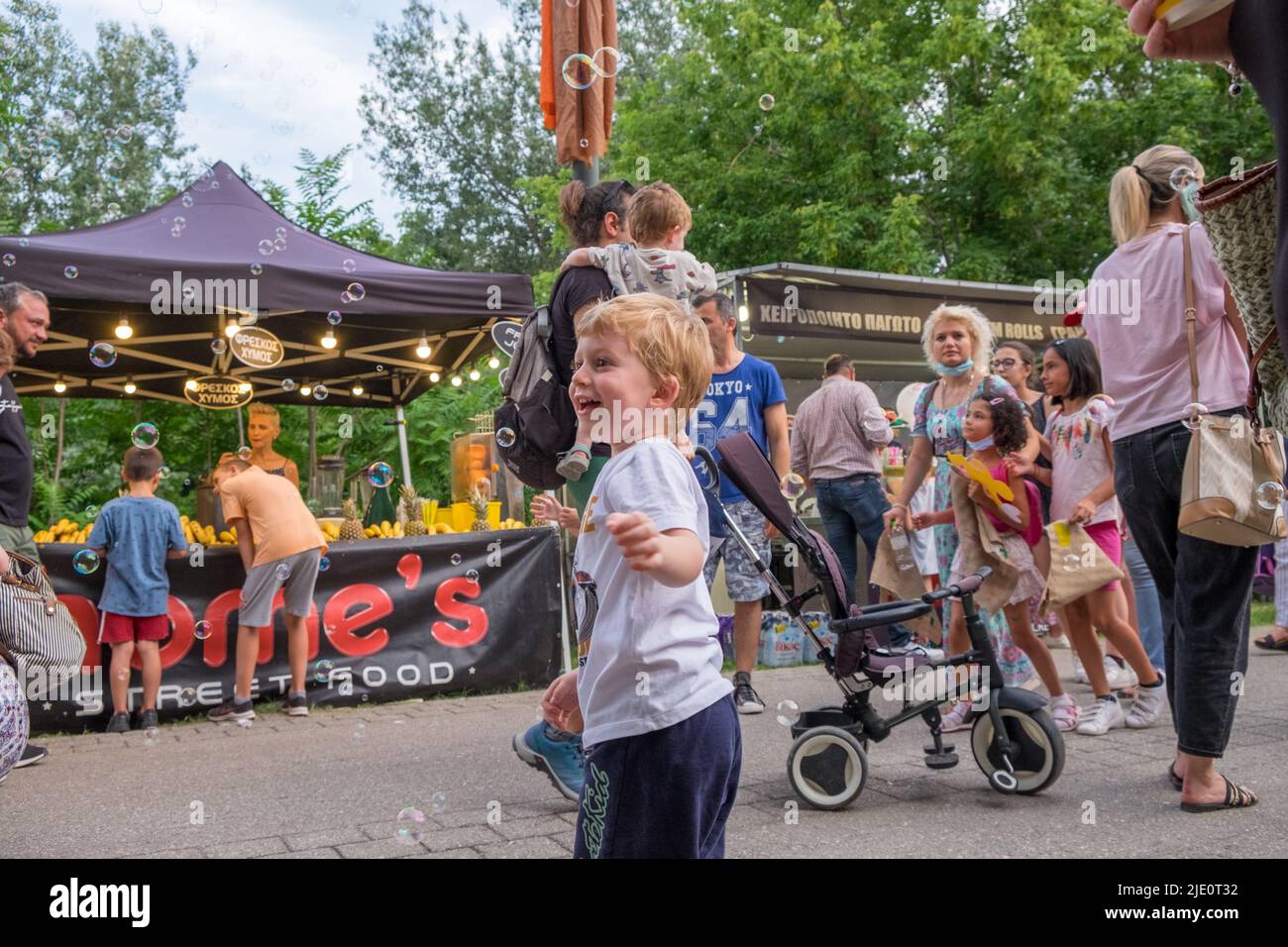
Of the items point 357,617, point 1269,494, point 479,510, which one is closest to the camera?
point 1269,494

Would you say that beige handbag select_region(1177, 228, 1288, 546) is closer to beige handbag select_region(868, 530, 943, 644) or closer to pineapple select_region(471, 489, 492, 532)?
beige handbag select_region(868, 530, 943, 644)

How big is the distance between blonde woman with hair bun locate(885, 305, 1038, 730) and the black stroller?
4.37 ft

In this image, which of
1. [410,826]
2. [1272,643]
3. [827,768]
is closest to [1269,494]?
[827,768]

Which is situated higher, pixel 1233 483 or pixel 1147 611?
pixel 1233 483

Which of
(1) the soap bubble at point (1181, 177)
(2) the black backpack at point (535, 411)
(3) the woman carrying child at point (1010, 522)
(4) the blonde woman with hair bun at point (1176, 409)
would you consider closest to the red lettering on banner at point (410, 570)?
(3) the woman carrying child at point (1010, 522)

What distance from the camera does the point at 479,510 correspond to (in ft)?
27.2

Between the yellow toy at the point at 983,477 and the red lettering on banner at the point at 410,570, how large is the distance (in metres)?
3.70

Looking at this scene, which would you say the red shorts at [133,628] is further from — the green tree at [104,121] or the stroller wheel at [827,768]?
the green tree at [104,121]

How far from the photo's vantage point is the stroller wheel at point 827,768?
3.79 m

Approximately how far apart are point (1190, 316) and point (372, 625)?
17.0 ft

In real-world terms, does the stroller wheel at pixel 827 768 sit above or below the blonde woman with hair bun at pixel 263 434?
below

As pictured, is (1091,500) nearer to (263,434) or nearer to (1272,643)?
(1272,643)

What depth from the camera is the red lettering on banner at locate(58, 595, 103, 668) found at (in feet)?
20.7
